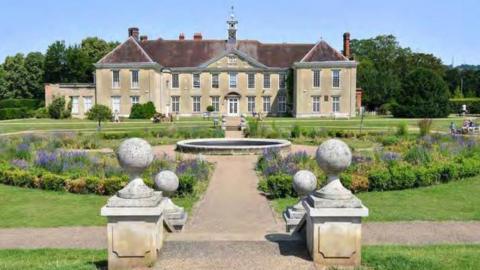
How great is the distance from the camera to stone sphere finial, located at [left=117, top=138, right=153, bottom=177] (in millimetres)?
6027

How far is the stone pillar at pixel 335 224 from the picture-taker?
19.2 feet

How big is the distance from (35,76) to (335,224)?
7419cm

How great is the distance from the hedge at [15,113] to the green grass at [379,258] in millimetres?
48480

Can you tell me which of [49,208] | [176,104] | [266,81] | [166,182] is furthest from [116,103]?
[166,182]

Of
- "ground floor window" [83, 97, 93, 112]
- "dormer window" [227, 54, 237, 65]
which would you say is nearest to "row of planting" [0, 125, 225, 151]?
"ground floor window" [83, 97, 93, 112]

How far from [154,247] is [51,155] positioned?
1054 centimetres

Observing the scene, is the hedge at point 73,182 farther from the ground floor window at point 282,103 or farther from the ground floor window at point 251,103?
the ground floor window at point 282,103

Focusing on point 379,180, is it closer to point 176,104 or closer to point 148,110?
point 148,110

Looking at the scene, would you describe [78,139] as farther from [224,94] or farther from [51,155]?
[224,94]

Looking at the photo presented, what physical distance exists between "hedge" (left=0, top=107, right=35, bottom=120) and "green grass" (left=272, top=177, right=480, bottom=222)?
4653 cm

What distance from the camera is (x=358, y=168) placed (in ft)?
45.5

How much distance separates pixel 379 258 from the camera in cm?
622

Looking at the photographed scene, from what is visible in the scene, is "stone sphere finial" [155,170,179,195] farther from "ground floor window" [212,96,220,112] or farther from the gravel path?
"ground floor window" [212,96,220,112]

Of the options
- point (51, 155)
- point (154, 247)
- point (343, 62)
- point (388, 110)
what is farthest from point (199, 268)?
point (388, 110)
